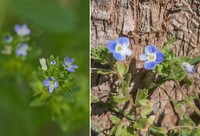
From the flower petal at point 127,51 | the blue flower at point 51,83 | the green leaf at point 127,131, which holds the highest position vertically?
the flower petal at point 127,51

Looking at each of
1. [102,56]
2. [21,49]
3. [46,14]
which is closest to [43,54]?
[46,14]

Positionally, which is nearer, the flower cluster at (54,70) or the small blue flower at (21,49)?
the flower cluster at (54,70)

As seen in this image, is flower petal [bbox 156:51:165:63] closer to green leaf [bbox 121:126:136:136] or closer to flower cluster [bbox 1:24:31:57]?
green leaf [bbox 121:126:136:136]

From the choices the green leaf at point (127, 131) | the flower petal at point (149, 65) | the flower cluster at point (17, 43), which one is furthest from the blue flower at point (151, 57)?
the flower cluster at point (17, 43)

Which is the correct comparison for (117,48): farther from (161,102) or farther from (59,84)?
(161,102)

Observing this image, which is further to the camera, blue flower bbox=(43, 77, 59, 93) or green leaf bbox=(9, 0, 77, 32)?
green leaf bbox=(9, 0, 77, 32)

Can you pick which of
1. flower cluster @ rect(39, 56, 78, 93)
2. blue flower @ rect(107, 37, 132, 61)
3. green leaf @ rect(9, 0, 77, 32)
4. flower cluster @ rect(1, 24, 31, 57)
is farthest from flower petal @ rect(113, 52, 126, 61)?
green leaf @ rect(9, 0, 77, 32)

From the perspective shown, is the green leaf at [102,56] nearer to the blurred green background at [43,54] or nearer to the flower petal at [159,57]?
the flower petal at [159,57]
